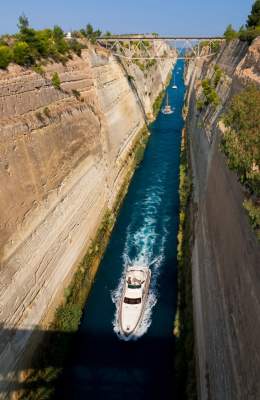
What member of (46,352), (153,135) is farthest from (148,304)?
(153,135)

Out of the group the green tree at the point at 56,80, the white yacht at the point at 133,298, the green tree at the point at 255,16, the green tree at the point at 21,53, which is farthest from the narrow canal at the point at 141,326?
the green tree at the point at 255,16

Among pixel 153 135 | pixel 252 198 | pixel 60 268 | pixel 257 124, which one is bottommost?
pixel 153 135

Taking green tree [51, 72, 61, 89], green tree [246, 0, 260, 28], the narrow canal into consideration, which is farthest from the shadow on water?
green tree [246, 0, 260, 28]

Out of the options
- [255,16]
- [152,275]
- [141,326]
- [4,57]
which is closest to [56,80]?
[4,57]

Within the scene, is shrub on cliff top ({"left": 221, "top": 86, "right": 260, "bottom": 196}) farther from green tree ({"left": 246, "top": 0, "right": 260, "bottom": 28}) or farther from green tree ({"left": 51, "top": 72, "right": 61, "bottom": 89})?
green tree ({"left": 246, "top": 0, "right": 260, "bottom": 28})

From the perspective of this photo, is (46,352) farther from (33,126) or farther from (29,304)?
(33,126)
